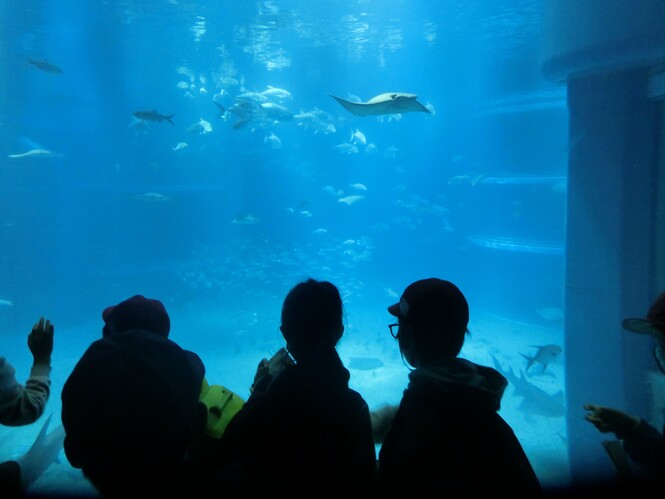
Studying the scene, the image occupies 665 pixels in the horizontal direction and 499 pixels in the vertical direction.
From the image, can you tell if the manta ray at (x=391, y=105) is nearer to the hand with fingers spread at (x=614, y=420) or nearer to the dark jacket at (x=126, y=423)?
the hand with fingers spread at (x=614, y=420)

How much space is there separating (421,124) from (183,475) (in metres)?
44.0

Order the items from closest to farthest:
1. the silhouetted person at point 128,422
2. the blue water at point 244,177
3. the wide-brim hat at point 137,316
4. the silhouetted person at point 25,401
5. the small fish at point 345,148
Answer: the silhouetted person at point 128,422
the silhouetted person at point 25,401
the wide-brim hat at point 137,316
the blue water at point 244,177
the small fish at point 345,148

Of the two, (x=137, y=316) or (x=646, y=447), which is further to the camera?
(x=137, y=316)

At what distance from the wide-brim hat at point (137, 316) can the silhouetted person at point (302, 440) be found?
719 mm

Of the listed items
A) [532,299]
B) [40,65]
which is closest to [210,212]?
[40,65]

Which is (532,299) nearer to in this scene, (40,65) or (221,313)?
(221,313)

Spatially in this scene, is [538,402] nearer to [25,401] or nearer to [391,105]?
[391,105]

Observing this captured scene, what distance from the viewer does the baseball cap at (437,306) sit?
67.8 inches

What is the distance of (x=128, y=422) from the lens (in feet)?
4.52

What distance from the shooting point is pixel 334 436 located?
1.49 m

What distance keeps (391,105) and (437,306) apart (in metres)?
3.55

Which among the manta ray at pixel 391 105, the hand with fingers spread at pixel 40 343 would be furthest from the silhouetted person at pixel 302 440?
the manta ray at pixel 391 105

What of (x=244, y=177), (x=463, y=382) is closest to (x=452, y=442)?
(x=463, y=382)

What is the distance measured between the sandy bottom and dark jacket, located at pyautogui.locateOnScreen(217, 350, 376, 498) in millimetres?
3892
